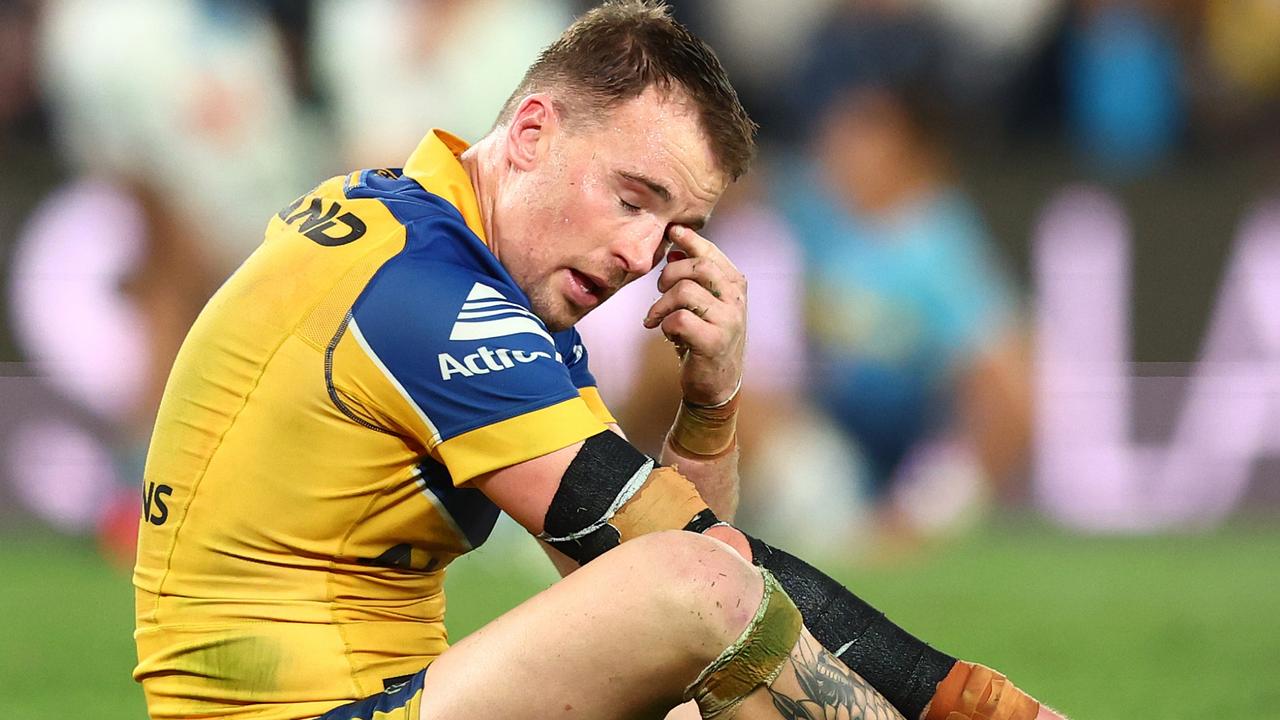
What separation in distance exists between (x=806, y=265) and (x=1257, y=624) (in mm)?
3543

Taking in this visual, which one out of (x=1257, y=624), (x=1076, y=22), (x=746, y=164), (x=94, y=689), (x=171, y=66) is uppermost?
(x=1076, y=22)

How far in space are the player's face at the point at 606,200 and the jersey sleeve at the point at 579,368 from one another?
31 centimetres

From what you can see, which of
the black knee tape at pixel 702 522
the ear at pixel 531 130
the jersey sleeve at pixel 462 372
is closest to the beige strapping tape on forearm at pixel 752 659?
the black knee tape at pixel 702 522

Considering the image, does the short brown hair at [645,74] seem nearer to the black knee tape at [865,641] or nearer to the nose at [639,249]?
the nose at [639,249]

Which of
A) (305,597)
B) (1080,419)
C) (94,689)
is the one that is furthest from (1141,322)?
(305,597)

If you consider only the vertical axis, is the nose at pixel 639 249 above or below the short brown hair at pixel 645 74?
below

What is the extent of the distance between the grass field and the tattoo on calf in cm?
268

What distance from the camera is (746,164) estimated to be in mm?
3096

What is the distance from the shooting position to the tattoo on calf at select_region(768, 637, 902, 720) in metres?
2.52

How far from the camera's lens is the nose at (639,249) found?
2.97m

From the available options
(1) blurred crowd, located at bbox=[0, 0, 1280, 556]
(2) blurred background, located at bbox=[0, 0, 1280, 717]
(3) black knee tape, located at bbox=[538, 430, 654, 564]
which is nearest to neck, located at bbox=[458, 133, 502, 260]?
(3) black knee tape, located at bbox=[538, 430, 654, 564]

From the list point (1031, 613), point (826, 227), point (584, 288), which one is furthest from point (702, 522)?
point (826, 227)

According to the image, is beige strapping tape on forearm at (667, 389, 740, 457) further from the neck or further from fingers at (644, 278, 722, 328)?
the neck

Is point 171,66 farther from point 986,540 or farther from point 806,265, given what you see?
point 986,540
